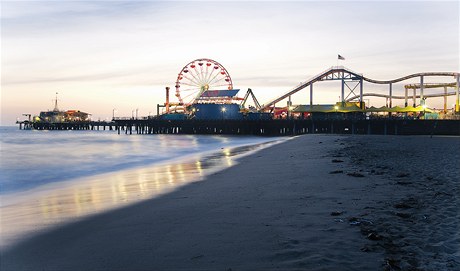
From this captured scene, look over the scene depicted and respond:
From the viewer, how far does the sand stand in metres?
4.17

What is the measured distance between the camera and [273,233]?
203 inches

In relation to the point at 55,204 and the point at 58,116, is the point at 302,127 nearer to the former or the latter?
the point at 55,204

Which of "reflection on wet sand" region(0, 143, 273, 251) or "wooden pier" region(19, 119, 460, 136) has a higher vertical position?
"wooden pier" region(19, 119, 460, 136)

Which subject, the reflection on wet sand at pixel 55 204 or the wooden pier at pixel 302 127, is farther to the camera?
the wooden pier at pixel 302 127

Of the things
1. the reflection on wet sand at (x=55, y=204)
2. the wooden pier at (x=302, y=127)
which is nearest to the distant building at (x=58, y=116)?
the wooden pier at (x=302, y=127)

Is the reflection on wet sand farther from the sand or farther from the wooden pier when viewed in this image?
the wooden pier

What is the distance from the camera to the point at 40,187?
13.7 m

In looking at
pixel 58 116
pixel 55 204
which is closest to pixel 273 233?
pixel 55 204

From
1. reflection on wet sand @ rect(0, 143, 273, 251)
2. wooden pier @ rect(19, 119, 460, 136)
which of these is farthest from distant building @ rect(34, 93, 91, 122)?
reflection on wet sand @ rect(0, 143, 273, 251)

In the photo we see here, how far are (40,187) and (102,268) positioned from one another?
10.9m

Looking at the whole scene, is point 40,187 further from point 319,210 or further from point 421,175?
point 421,175

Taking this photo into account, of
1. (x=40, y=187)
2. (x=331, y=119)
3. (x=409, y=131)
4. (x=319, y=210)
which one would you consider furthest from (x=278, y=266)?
(x=331, y=119)

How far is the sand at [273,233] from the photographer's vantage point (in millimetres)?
4168

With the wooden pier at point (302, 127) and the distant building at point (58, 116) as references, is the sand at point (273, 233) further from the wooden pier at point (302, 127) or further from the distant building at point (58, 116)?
the distant building at point (58, 116)
